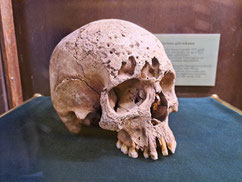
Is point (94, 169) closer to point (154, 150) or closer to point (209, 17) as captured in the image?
point (154, 150)

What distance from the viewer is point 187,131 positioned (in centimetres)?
113

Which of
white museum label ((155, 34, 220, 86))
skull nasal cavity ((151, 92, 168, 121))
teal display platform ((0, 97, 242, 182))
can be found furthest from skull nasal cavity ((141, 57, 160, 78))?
white museum label ((155, 34, 220, 86))

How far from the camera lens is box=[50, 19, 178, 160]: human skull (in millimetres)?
848

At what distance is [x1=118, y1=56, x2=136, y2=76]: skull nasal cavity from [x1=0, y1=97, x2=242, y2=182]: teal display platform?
381mm

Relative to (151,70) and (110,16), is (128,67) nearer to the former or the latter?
(151,70)

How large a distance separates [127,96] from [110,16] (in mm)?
813

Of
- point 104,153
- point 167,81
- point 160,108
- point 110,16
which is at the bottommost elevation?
point 104,153

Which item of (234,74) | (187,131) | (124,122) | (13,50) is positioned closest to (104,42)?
(124,122)

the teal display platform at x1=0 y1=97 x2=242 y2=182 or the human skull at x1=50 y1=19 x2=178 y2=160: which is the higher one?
the human skull at x1=50 y1=19 x2=178 y2=160

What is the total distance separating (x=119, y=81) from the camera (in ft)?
2.73

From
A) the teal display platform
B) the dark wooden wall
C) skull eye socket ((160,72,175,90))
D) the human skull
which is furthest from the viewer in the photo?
the dark wooden wall

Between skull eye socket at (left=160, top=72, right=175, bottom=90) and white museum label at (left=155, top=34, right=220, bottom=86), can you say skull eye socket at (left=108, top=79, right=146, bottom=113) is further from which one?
white museum label at (left=155, top=34, right=220, bottom=86)

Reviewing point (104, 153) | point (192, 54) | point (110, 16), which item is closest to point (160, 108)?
point (104, 153)

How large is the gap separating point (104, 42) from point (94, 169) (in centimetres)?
55
